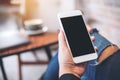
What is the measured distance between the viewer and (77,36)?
83cm

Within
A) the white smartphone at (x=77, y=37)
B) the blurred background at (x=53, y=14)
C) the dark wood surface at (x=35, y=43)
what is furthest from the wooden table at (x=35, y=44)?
the white smartphone at (x=77, y=37)

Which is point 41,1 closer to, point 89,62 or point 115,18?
point 115,18

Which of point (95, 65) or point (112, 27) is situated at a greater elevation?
point (95, 65)

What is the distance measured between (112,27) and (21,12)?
1028 millimetres

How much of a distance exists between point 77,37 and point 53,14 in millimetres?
1554

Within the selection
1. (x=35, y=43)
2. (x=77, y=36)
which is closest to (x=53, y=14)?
(x=35, y=43)

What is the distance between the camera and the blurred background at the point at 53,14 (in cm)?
177

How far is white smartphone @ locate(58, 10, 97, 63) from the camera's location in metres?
0.80

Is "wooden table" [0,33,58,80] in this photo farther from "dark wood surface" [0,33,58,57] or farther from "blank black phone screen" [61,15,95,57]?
"blank black phone screen" [61,15,95,57]

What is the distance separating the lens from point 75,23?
837 mm

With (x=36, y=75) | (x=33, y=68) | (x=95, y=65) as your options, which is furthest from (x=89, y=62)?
(x=33, y=68)

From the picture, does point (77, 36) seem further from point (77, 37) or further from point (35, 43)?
point (35, 43)

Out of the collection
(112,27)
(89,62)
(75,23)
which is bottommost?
(112,27)

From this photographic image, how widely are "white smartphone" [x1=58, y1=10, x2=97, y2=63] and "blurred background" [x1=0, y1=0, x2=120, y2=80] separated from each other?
91 centimetres
